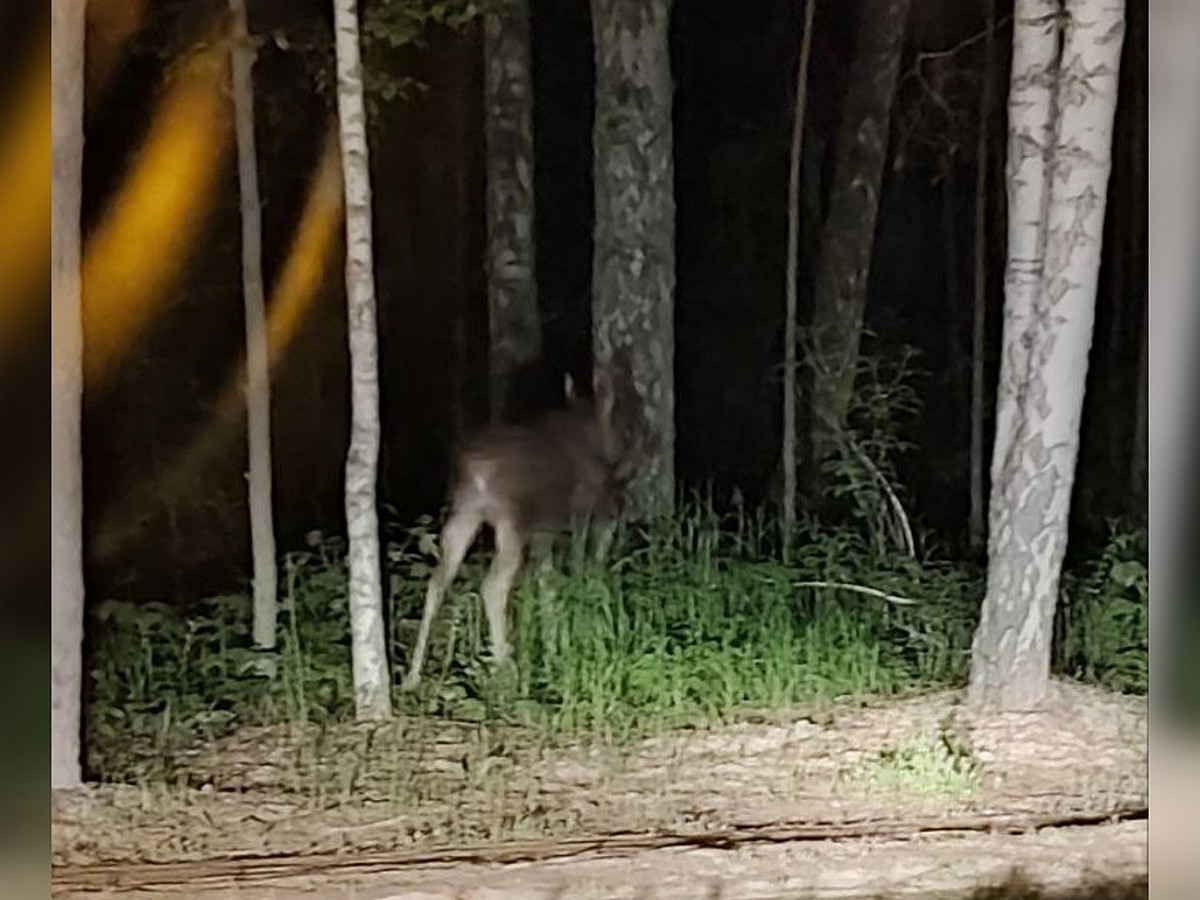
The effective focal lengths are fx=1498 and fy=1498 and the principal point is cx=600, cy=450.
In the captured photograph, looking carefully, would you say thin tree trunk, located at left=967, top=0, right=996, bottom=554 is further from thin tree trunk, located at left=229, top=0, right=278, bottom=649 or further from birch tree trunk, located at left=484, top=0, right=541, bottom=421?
thin tree trunk, located at left=229, top=0, right=278, bottom=649

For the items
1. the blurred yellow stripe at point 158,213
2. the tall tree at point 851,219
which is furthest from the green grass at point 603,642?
the blurred yellow stripe at point 158,213

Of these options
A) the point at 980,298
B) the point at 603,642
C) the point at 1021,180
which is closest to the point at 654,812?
the point at 603,642

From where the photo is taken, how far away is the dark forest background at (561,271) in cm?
125

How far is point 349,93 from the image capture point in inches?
50.0

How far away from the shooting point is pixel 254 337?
1.26 m

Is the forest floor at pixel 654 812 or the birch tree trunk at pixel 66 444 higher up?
the birch tree trunk at pixel 66 444

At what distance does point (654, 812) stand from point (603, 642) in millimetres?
154

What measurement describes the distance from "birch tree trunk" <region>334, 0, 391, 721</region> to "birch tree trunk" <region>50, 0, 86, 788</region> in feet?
0.72

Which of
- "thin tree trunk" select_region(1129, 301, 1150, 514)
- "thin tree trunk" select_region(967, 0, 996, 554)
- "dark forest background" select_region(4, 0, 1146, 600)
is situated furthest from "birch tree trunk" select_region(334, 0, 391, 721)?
"thin tree trunk" select_region(1129, 301, 1150, 514)

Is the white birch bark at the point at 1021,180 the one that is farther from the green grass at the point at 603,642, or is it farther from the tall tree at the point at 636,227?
the tall tree at the point at 636,227

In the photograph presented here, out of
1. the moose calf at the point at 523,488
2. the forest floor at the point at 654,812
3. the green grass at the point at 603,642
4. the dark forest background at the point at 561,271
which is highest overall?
the dark forest background at the point at 561,271

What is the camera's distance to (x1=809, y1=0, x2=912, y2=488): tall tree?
1.33m

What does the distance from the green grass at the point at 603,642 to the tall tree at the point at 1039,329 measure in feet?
0.10

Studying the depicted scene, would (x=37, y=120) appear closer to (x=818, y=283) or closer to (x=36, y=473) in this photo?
(x=36, y=473)
